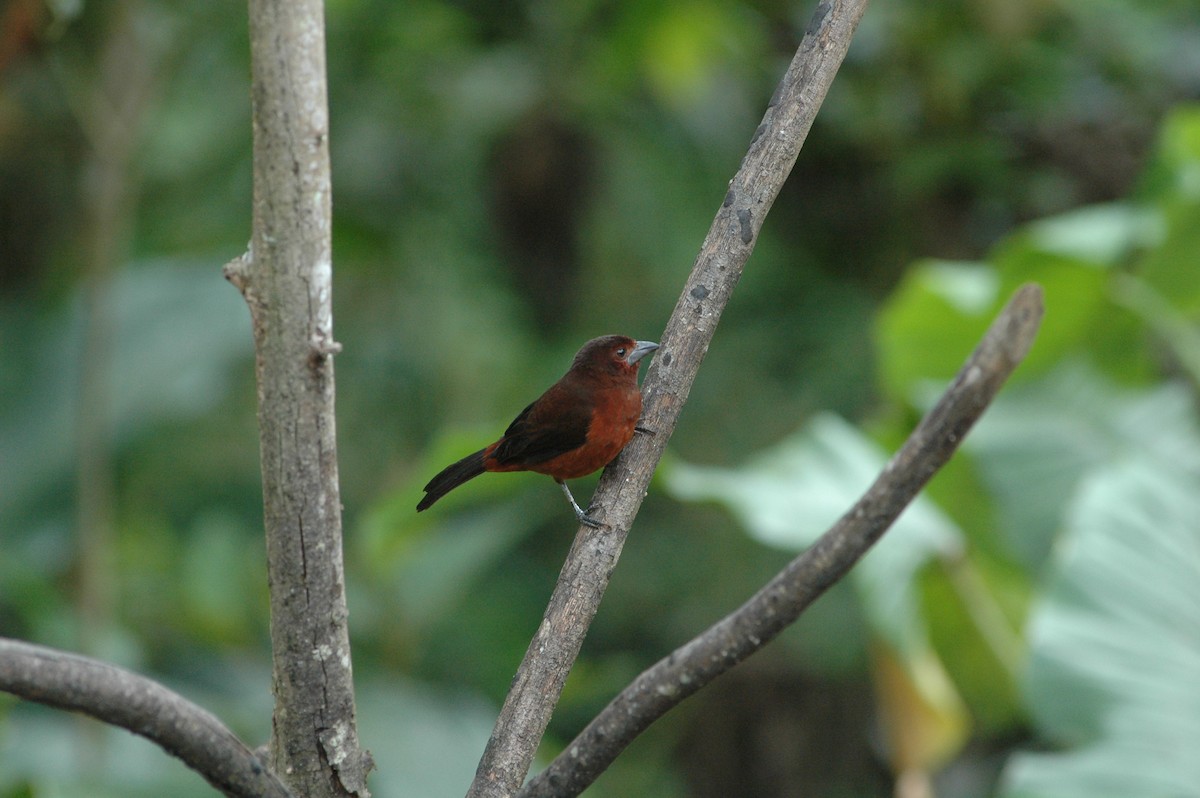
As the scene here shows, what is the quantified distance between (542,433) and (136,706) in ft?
3.96

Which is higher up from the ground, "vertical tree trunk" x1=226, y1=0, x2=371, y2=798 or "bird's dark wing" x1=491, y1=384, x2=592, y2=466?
"bird's dark wing" x1=491, y1=384, x2=592, y2=466

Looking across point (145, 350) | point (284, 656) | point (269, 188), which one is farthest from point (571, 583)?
point (145, 350)

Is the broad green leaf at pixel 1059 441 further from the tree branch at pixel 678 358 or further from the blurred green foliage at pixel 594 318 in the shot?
the tree branch at pixel 678 358

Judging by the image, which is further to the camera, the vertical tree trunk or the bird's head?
the bird's head

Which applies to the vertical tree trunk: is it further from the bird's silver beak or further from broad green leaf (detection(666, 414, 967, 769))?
broad green leaf (detection(666, 414, 967, 769))

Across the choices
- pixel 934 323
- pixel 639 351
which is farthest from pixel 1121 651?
pixel 639 351

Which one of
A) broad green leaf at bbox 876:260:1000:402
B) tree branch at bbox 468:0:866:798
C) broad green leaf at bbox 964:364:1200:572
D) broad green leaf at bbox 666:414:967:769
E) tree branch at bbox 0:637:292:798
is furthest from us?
broad green leaf at bbox 964:364:1200:572

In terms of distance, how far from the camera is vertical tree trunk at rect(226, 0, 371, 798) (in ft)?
3.83

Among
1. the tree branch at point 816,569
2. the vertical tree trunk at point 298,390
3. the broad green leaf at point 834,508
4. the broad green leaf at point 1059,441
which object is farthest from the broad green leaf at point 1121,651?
the vertical tree trunk at point 298,390

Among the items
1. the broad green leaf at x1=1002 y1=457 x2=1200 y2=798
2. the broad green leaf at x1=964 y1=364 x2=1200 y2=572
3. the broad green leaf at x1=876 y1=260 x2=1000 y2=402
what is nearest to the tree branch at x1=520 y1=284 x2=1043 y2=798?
the broad green leaf at x1=1002 y1=457 x2=1200 y2=798

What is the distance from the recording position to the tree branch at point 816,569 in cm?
103

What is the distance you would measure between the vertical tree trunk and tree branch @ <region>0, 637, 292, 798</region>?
0.14 metres

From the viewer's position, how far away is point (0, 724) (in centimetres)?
339

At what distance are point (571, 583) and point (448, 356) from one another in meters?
4.46
